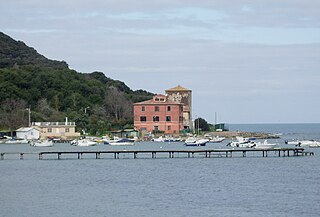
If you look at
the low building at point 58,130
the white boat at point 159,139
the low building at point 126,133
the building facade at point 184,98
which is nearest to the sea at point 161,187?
the white boat at point 159,139

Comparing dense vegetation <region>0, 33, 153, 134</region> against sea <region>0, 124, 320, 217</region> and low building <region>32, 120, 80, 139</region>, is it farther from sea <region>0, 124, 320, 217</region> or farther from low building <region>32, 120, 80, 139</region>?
sea <region>0, 124, 320, 217</region>

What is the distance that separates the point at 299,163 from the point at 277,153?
14.6 meters

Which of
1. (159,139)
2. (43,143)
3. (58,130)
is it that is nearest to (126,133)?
(159,139)

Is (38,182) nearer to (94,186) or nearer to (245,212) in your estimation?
(94,186)

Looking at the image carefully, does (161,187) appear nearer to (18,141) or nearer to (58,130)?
(18,141)

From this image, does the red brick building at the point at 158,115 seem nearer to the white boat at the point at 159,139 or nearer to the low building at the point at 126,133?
the low building at the point at 126,133

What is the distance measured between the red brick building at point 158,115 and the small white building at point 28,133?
16261 millimetres

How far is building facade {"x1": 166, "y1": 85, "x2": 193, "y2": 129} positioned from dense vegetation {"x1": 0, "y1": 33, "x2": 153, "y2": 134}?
8.00m

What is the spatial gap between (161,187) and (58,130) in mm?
67637

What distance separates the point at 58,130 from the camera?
408ft

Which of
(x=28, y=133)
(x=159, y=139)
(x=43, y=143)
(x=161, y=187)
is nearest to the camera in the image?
(x=161, y=187)

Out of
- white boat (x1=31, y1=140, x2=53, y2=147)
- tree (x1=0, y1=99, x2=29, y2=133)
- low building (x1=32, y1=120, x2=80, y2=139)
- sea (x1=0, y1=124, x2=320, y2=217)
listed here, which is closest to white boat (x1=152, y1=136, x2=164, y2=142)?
low building (x1=32, y1=120, x2=80, y2=139)

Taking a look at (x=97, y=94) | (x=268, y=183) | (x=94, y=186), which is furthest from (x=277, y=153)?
(x=97, y=94)

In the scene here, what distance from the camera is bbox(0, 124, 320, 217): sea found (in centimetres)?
4691
